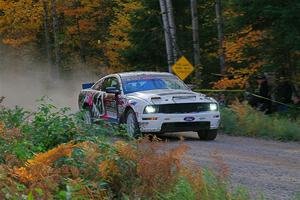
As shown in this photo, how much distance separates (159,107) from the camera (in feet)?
42.9

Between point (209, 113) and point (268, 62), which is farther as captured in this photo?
point (268, 62)

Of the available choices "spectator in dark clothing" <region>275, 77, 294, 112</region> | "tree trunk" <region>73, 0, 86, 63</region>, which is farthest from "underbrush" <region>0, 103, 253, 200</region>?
"tree trunk" <region>73, 0, 86, 63</region>

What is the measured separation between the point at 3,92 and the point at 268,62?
2767 centimetres

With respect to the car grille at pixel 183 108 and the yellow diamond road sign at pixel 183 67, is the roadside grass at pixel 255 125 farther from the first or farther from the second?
the yellow diamond road sign at pixel 183 67

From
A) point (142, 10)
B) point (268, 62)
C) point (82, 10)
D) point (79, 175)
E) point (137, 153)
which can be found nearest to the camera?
point (79, 175)

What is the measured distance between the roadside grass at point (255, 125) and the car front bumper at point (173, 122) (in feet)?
6.79

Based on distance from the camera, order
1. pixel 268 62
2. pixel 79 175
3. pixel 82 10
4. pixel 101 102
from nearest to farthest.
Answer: pixel 79 175 → pixel 101 102 → pixel 268 62 → pixel 82 10

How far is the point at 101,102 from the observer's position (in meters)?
15.4

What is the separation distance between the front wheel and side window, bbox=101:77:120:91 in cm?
126

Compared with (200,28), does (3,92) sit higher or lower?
lower

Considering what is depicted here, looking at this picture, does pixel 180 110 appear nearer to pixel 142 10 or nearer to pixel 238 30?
pixel 238 30

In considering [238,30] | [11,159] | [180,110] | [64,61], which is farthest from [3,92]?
[11,159]

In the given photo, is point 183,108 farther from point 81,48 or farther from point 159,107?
point 81,48

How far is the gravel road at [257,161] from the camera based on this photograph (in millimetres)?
7551
